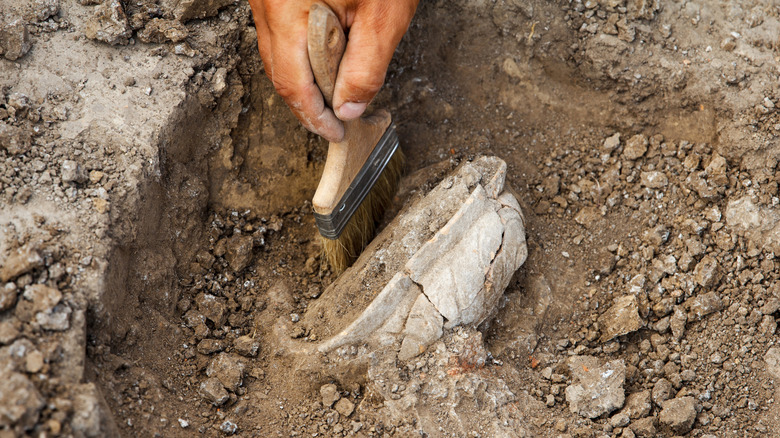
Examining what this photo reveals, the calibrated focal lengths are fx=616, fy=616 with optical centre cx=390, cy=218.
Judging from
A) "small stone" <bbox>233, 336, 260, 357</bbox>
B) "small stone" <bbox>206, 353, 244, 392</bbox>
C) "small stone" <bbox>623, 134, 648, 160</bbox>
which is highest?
"small stone" <bbox>623, 134, 648, 160</bbox>

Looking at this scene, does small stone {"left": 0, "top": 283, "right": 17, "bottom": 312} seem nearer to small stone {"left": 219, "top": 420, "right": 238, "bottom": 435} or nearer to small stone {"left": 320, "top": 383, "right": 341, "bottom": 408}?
small stone {"left": 219, "top": 420, "right": 238, "bottom": 435}

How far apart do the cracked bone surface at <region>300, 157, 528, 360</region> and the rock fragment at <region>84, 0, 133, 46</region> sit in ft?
4.59

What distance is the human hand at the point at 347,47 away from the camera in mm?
2242

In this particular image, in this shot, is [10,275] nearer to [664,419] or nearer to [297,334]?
[297,334]

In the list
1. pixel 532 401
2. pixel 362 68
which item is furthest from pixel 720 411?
pixel 362 68

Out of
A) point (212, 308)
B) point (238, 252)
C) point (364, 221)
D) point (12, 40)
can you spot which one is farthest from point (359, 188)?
point (12, 40)

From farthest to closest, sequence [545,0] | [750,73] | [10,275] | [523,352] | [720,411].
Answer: [545,0], [750,73], [523,352], [720,411], [10,275]

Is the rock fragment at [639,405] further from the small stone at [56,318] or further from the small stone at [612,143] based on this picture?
the small stone at [56,318]

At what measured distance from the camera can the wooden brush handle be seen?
2172mm

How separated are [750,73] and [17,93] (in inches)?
127

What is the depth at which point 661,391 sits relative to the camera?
8.19 feet

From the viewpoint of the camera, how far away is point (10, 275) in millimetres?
1995

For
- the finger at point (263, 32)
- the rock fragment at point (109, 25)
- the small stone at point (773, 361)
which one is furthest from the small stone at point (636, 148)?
the rock fragment at point (109, 25)

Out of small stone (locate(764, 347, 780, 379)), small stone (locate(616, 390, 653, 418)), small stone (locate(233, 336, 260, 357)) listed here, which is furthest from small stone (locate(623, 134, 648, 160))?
small stone (locate(233, 336, 260, 357))
